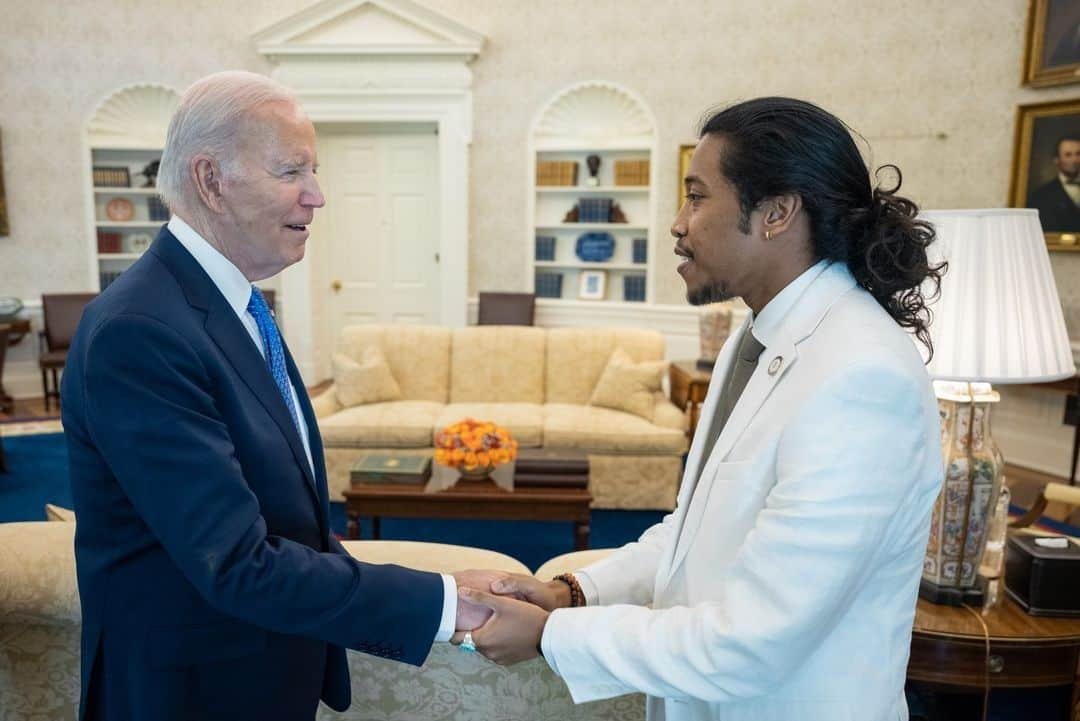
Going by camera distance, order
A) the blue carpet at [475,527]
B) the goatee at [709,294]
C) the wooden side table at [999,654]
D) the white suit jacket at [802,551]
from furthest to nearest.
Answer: the blue carpet at [475,527]
the wooden side table at [999,654]
the goatee at [709,294]
the white suit jacket at [802,551]

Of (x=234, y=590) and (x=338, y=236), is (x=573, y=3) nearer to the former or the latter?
(x=338, y=236)

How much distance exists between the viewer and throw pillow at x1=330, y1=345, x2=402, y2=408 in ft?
15.4

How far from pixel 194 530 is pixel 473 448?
2.54 meters

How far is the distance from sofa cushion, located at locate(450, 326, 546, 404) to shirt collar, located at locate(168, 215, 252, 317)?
12.4ft

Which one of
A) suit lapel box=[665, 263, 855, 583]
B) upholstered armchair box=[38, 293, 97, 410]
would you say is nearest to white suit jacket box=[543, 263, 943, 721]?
suit lapel box=[665, 263, 855, 583]

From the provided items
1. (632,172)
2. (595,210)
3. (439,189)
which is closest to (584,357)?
(595,210)

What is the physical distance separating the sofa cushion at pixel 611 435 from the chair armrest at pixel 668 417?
1.7 inches

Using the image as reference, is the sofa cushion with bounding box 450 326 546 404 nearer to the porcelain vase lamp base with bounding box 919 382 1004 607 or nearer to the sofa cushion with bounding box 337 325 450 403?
the sofa cushion with bounding box 337 325 450 403

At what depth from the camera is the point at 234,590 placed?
3.38 ft

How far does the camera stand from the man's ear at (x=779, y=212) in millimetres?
1109

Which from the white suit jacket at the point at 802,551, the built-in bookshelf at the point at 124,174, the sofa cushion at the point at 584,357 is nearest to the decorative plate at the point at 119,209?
the built-in bookshelf at the point at 124,174

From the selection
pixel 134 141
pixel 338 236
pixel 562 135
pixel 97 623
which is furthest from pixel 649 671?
pixel 134 141

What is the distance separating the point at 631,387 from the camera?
4590 mm

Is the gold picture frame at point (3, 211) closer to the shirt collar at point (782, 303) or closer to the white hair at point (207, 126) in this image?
the white hair at point (207, 126)
